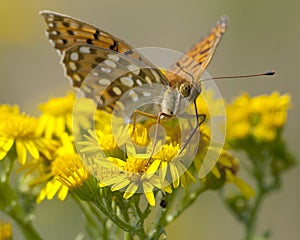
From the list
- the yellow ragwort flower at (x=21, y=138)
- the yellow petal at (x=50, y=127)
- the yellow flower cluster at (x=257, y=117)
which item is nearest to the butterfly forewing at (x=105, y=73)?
the yellow petal at (x=50, y=127)

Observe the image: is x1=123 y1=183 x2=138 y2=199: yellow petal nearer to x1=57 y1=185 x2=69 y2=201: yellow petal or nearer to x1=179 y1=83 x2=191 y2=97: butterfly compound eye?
x1=57 y1=185 x2=69 y2=201: yellow petal

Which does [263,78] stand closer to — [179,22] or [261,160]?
[179,22]

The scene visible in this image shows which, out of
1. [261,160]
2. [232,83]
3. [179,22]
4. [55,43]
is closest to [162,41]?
[179,22]

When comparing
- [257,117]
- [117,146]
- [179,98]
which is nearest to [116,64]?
[179,98]

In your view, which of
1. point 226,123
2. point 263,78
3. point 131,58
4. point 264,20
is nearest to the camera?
point 131,58

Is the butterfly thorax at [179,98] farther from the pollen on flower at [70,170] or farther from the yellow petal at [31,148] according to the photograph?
the yellow petal at [31,148]

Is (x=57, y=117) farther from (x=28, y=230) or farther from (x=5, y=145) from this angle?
(x=28, y=230)
